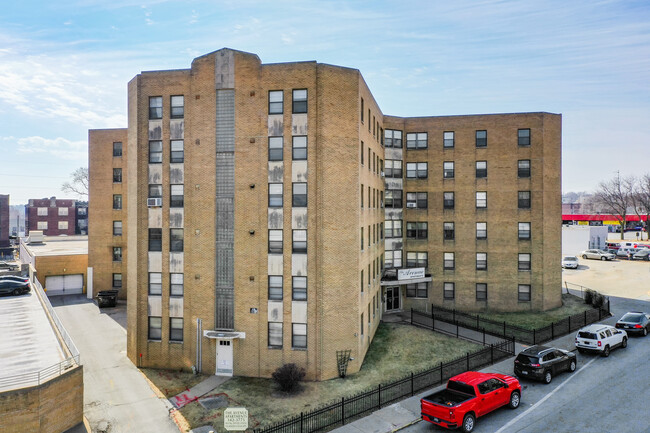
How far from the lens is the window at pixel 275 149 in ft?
82.2

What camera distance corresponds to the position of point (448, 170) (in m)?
38.4

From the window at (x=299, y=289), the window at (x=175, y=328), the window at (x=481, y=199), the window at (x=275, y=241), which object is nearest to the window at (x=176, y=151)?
the window at (x=275, y=241)

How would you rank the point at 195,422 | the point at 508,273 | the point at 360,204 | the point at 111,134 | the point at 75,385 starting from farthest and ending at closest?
the point at 111,134, the point at 508,273, the point at 360,204, the point at 195,422, the point at 75,385

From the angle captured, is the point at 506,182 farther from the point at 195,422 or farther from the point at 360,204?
the point at 195,422

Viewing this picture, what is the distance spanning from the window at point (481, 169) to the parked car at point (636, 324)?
15397 millimetres

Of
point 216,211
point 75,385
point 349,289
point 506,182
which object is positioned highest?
point 506,182

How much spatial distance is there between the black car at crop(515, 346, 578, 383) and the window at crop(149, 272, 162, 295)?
21.6 meters

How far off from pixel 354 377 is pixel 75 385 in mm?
14137

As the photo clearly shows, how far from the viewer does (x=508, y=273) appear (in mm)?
37438

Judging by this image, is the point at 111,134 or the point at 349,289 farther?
the point at 111,134

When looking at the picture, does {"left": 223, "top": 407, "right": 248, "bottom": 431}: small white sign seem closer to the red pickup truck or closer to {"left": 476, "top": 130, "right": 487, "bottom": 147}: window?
the red pickup truck

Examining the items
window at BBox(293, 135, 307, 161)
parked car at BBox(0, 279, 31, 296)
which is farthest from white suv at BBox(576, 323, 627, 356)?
parked car at BBox(0, 279, 31, 296)

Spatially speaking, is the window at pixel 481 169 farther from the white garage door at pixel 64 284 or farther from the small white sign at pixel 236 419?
the white garage door at pixel 64 284

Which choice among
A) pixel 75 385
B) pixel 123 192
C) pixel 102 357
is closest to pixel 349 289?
pixel 75 385
